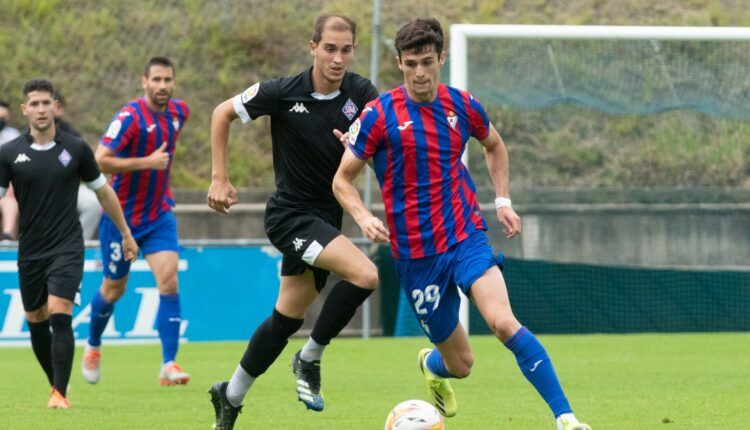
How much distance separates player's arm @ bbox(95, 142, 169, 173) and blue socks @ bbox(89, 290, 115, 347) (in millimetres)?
1059

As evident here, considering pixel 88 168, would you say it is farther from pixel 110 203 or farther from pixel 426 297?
pixel 426 297

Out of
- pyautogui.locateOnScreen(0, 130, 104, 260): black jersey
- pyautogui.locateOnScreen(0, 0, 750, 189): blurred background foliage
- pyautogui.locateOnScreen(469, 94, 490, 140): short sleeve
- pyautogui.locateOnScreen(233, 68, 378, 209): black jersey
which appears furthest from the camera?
pyautogui.locateOnScreen(0, 0, 750, 189): blurred background foliage

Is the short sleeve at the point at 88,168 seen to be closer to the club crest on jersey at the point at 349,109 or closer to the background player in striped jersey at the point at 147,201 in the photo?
the background player in striped jersey at the point at 147,201

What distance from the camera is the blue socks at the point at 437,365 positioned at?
7320 millimetres

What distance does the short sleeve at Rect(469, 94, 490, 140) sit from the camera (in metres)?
6.75

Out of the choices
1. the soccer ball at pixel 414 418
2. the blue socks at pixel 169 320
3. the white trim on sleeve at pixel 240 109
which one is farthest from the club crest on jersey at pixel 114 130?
the soccer ball at pixel 414 418

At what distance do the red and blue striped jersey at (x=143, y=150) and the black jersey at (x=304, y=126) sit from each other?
333 cm

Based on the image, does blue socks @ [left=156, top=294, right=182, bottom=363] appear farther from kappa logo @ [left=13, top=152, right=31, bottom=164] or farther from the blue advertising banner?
the blue advertising banner

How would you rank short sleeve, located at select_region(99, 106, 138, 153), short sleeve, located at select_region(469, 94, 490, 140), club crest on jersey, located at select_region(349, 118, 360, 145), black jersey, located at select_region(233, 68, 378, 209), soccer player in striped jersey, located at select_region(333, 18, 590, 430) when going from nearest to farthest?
soccer player in striped jersey, located at select_region(333, 18, 590, 430) < club crest on jersey, located at select_region(349, 118, 360, 145) < short sleeve, located at select_region(469, 94, 490, 140) < black jersey, located at select_region(233, 68, 378, 209) < short sleeve, located at select_region(99, 106, 138, 153)

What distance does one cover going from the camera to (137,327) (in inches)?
570

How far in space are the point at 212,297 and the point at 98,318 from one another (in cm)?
413

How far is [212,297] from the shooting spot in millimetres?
14750

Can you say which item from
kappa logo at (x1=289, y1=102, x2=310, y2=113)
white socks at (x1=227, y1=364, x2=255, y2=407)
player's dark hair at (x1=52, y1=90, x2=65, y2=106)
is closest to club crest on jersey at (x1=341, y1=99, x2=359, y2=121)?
kappa logo at (x1=289, y1=102, x2=310, y2=113)

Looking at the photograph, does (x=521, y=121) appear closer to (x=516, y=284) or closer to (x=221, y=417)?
(x=516, y=284)
